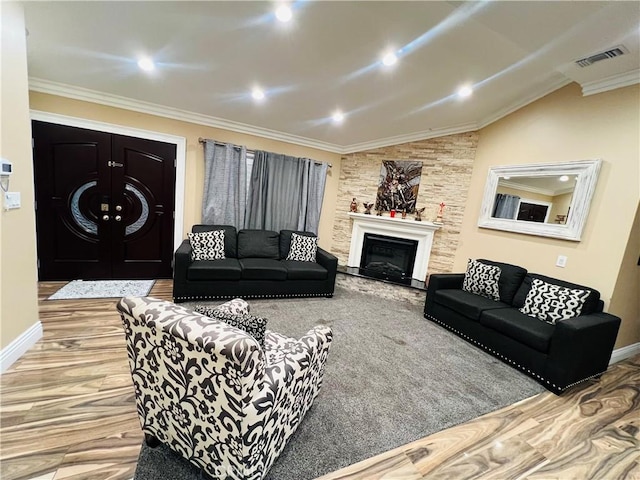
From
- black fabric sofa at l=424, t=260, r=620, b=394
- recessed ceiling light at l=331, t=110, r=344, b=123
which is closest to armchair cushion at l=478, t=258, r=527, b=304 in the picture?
black fabric sofa at l=424, t=260, r=620, b=394

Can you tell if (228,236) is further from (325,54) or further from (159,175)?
(325,54)

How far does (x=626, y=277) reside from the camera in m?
2.58

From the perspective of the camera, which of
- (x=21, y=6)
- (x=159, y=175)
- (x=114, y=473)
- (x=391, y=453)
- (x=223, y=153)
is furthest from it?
(x=223, y=153)

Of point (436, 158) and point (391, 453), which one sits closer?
point (391, 453)

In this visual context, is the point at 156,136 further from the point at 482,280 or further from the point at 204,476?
the point at 482,280

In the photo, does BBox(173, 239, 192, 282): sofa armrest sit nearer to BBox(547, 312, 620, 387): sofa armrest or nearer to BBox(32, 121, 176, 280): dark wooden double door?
BBox(32, 121, 176, 280): dark wooden double door

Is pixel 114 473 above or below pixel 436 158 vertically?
below

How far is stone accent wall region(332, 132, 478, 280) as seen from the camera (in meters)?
4.10

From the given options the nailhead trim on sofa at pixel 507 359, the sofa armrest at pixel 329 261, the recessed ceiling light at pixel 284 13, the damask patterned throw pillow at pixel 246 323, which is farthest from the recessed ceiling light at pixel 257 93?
the nailhead trim on sofa at pixel 507 359

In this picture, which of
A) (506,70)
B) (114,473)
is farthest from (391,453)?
(506,70)

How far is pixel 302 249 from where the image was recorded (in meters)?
4.21

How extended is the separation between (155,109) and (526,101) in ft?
15.9

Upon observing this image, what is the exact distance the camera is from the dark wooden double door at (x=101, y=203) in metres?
3.26

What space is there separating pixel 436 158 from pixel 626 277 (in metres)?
2.68
